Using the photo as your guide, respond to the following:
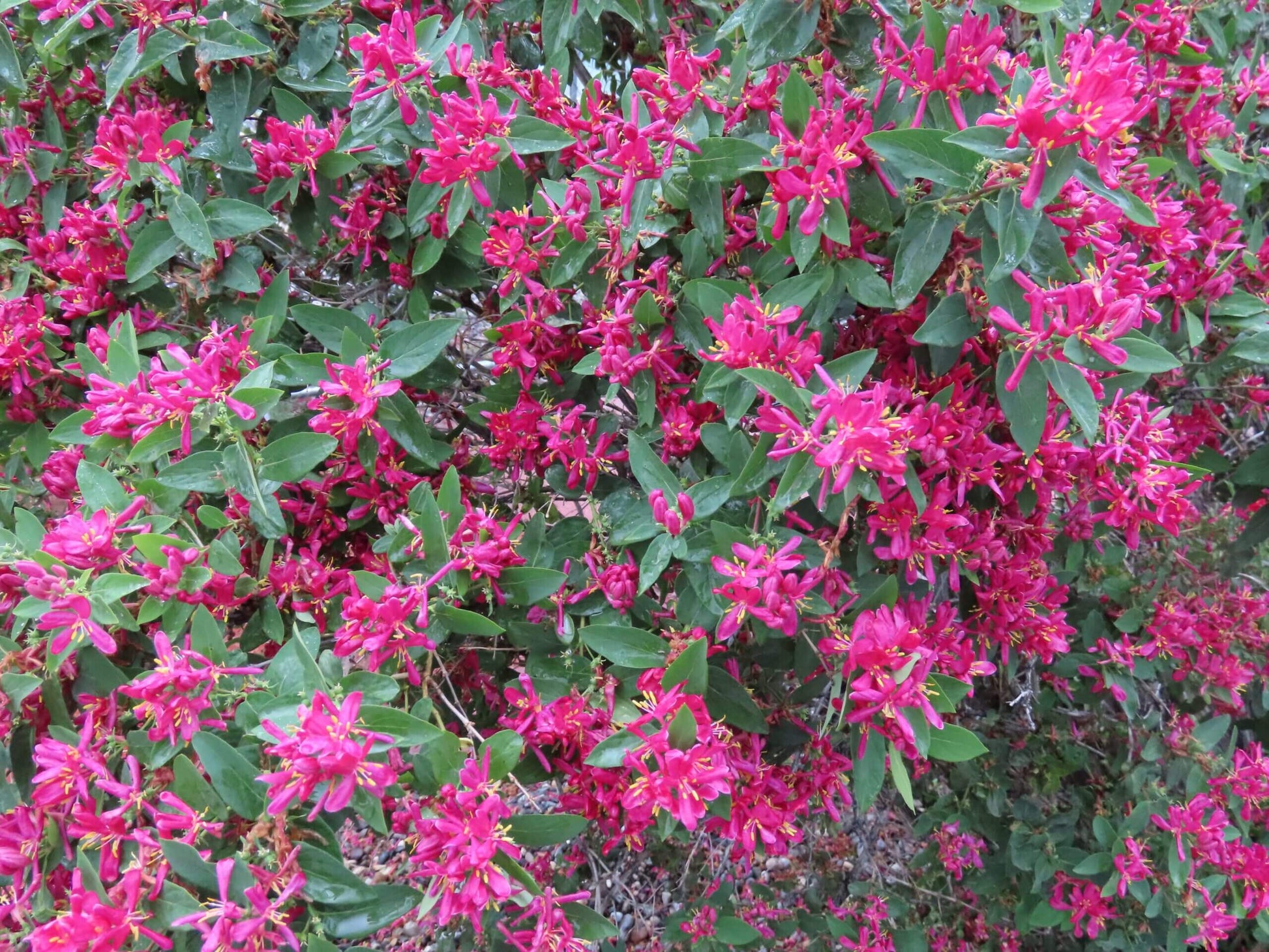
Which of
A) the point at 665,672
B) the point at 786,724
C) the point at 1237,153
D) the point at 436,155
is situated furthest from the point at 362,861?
the point at 1237,153

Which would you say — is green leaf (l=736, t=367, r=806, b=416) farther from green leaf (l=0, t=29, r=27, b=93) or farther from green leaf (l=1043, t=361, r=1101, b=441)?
green leaf (l=0, t=29, r=27, b=93)

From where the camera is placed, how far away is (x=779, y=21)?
5.22 feet

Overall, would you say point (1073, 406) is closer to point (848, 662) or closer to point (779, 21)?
point (848, 662)

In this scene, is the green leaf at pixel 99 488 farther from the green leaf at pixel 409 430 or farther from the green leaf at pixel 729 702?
the green leaf at pixel 729 702

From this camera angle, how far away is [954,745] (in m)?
1.50

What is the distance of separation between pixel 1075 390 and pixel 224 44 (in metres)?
1.93

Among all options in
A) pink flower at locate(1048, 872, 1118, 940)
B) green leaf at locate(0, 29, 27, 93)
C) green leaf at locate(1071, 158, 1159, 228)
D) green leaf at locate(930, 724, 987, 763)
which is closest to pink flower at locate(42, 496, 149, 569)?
green leaf at locate(0, 29, 27, 93)

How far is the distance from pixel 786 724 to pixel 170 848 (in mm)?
1323

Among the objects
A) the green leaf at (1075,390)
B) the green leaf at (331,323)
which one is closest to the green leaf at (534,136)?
the green leaf at (331,323)

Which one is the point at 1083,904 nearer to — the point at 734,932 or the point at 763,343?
the point at 734,932

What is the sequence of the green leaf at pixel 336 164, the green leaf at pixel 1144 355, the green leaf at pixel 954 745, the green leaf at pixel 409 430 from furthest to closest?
1. the green leaf at pixel 336 164
2. the green leaf at pixel 409 430
3. the green leaf at pixel 954 745
4. the green leaf at pixel 1144 355

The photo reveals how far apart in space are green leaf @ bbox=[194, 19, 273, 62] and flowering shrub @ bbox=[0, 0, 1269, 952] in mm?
15

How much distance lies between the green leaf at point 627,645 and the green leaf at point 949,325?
73cm

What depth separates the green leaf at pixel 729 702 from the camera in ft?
5.62
